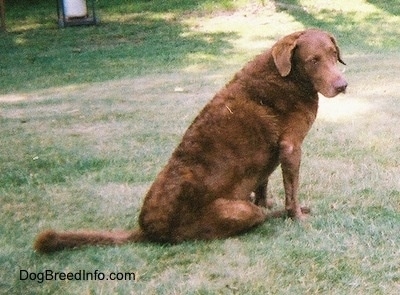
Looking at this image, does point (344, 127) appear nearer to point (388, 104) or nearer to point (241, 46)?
point (388, 104)

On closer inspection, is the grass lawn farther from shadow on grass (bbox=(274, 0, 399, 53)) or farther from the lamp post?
the lamp post

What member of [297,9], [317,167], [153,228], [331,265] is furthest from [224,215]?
[297,9]

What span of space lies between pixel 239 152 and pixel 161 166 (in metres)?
1.61

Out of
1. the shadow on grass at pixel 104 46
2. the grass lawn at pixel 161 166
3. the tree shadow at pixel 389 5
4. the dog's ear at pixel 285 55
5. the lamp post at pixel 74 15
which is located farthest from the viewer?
the lamp post at pixel 74 15

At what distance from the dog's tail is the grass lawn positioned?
0.05 m

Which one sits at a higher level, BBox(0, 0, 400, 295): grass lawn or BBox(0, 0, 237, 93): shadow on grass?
BBox(0, 0, 400, 295): grass lawn

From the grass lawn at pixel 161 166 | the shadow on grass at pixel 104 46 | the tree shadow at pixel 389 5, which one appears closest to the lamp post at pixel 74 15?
the shadow on grass at pixel 104 46

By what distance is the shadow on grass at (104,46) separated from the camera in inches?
449

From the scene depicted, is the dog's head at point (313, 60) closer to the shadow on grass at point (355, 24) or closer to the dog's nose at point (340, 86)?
the dog's nose at point (340, 86)

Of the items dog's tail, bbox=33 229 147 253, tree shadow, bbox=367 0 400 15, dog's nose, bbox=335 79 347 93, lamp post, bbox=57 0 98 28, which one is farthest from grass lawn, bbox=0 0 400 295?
lamp post, bbox=57 0 98 28

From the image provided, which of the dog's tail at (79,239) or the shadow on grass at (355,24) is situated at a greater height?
the dog's tail at (79,239)

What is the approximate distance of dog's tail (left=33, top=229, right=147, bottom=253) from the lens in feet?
11.5

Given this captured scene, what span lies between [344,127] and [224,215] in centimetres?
302

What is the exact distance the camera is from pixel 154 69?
447 inches
